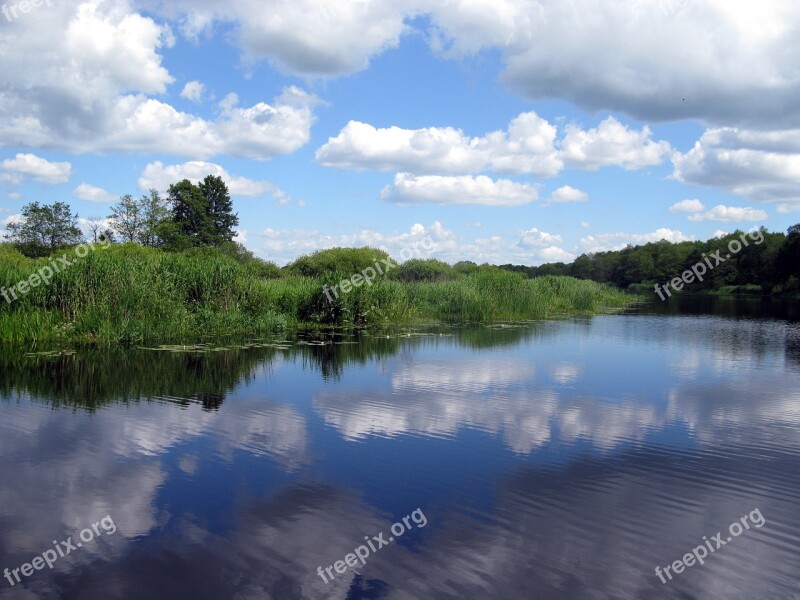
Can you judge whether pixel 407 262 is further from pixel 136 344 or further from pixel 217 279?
pixel 136 344

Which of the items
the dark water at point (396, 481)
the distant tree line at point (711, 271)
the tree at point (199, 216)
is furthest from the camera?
the distant tree line at point (711, 271)

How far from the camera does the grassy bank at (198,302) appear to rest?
17516 millimetres

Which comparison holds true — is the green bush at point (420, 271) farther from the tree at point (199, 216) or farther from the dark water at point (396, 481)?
the dark water at point (396, 481)

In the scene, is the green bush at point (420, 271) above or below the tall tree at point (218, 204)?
below

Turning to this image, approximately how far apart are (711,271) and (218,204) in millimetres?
62616

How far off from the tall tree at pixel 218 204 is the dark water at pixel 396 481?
50.8 m

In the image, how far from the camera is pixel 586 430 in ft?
30.6

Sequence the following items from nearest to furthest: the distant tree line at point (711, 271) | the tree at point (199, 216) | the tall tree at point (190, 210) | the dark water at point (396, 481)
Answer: the dark water at point (396, 481) → the tree at point (199, 216) → the tall tree at point (190, 210) → the distant tree line at point (711, 271)

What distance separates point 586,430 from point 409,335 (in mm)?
12957

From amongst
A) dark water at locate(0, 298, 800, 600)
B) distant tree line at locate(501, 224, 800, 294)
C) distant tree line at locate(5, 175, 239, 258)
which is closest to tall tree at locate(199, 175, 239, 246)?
distant tree line at locate(5, 175, 239, 258)

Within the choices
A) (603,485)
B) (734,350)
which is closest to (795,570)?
(603,485)

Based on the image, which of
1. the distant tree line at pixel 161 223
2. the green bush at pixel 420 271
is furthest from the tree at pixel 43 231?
the green bush at pixel 420 271

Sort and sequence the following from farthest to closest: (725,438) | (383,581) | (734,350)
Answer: (734,350), (725,438), (383,581)

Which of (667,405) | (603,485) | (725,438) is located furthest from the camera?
(667,405)
